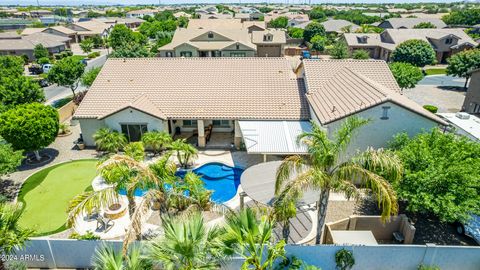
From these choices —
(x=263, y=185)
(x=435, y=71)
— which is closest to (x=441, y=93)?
(x=435, y=71)

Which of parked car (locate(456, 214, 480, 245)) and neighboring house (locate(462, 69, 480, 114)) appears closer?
parked car (locate(456, 214, 480, 245))

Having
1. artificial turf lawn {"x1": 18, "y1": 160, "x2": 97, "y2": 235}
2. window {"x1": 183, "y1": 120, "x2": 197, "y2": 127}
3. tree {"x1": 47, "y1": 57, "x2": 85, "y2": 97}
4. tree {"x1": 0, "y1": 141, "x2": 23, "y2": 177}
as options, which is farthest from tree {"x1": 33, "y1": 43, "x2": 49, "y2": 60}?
tree {"x1": 0, "y1": 141, "x2": 23, "y2": 177}

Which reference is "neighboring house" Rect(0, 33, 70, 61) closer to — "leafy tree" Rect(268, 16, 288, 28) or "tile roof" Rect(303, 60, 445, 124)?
"tile roof" Rect(303, 60, 445, 124)

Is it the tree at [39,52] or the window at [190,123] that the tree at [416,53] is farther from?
the tree at [39,52]

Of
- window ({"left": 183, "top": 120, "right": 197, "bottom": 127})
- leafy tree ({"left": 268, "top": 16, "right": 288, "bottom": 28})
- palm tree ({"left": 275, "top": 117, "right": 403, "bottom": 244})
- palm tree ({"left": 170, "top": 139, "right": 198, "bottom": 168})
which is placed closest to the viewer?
palm tree ({"left": 275, "top": 117, "right": 403, "bottom": 244})

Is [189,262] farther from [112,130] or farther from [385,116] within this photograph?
[112,130]

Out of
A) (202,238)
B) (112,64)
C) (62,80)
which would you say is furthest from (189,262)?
(62,80)

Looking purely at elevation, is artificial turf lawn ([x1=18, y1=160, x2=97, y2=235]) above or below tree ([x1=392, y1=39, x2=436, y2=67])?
below

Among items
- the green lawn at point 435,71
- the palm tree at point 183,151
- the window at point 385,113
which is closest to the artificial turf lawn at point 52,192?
the palm tree at point 183,151
